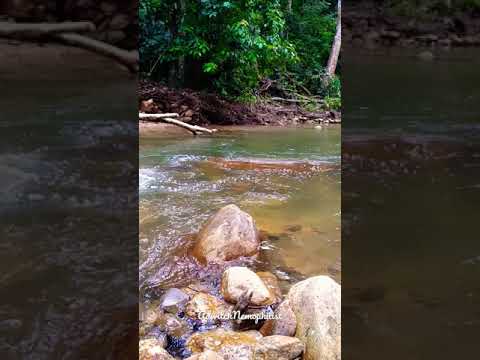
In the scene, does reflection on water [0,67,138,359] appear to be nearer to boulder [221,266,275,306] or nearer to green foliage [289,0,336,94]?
boulder [221,266,275,306]

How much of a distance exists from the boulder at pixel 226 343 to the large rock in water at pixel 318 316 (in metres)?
0.13

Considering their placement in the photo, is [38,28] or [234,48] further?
[234,48]

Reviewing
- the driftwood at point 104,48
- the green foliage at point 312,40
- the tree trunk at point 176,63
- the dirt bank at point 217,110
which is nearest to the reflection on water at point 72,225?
the driftwood at point 104,48

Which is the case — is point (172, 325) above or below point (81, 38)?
below

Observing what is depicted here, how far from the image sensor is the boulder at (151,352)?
2.94ft

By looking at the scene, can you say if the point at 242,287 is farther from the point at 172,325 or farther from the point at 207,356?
the point at 207,356

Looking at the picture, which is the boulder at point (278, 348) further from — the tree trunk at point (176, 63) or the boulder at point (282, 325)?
the tree trunk at point (176, 63)

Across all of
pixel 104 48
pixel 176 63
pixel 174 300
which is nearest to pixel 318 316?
pixel 174 300

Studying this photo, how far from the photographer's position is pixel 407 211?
108 centimetres

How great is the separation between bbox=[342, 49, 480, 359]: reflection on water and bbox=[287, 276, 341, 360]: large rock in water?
0.35 ft

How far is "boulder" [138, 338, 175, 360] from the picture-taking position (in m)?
0.90

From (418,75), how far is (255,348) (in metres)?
0.90

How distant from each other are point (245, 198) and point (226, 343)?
1.32 meters

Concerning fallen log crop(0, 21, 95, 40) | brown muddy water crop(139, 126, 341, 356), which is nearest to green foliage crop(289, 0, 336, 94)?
brown muddy water crop(139, 126, 341, 356)
